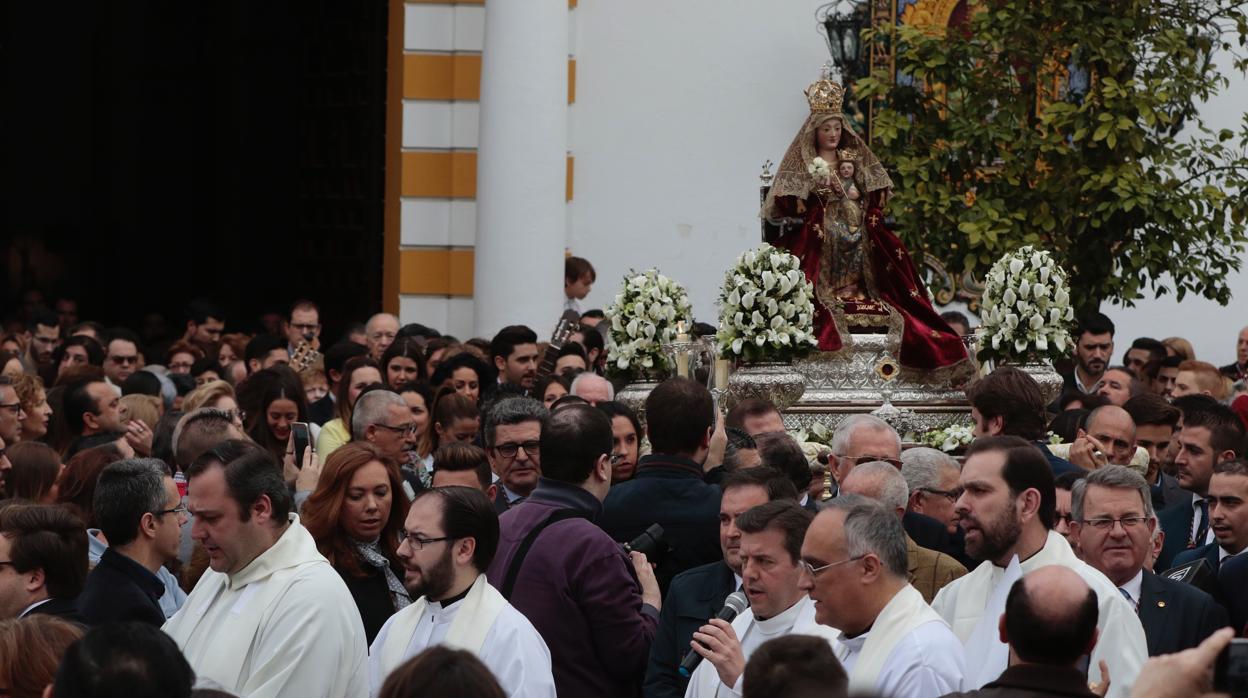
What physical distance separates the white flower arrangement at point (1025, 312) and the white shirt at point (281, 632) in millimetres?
6957

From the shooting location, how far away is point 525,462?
8.51m

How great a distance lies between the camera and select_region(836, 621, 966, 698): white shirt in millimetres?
5648

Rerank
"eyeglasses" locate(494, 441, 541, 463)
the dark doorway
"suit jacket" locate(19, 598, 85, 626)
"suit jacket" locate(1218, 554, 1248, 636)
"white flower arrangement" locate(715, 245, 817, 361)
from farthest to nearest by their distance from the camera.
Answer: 1. the dark doorway
2. "white flower arrangement" locate(715, 245, 817, 361)
3. "eyeglasses" locate(494, 441, 541, 463)
4. "suit jacket" locate(1218, 554, 1248, 636)
5. "suit jacket" locate(19, 598, 85, 626)

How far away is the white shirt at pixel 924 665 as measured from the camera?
5648 millimetres

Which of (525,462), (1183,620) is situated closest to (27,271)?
(525,462)

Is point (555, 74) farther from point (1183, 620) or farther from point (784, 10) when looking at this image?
point (1183, 620)

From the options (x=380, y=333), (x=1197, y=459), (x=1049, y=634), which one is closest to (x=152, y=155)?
(x=380, y=333)

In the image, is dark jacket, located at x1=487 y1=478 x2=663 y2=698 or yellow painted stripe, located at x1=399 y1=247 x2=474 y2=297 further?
yellow painted stripe, located at x1=399 y1=247 x2=474 y2=297

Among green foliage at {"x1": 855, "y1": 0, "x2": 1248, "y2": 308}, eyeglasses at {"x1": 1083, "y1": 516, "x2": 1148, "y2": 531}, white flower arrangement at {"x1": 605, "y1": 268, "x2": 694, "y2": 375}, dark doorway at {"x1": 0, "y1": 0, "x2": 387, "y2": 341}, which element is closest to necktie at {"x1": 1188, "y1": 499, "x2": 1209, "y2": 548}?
eyeglasses at {"x1": 1083, "y1": 516, "x2": 1148, "y2": 531}

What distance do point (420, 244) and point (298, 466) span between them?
792cm

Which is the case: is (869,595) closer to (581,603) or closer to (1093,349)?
(581,603)

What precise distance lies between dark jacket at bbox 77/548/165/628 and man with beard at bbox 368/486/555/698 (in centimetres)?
75

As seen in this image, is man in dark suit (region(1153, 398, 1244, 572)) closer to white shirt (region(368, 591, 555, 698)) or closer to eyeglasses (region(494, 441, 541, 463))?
eyeglasses (region(494, 441, 541, 463))

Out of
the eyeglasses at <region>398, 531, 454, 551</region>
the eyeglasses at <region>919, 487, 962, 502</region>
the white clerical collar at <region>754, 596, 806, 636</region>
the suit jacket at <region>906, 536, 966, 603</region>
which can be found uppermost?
the eyeglasses at <region>398, 531, 454, 551</region>
